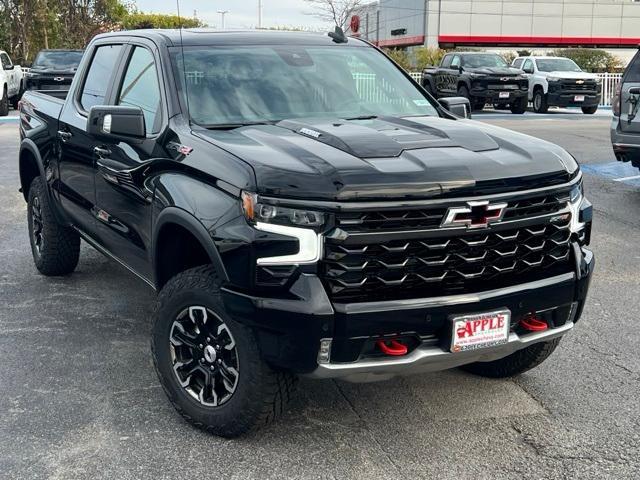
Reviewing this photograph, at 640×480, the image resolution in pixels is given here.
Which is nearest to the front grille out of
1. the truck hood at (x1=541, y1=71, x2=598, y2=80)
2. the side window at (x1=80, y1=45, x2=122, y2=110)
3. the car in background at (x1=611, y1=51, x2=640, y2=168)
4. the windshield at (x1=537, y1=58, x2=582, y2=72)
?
the side window at (x1=80, y1=45, x2=122, y2=110)

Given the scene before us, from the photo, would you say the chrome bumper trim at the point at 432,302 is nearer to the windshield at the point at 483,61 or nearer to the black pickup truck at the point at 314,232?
the black pickup truck at the point at 314,232

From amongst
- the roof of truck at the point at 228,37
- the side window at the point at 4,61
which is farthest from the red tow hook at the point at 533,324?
the side window at the point at 4,61

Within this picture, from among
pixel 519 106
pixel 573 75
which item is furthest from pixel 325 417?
pixel 573 75

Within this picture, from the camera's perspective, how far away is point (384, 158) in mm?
3533

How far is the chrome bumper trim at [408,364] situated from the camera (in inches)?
131

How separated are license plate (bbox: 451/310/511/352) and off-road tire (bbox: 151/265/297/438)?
0.73m

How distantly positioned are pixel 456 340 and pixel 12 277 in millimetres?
4264

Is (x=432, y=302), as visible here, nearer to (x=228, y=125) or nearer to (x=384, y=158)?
(x=384, y=158)

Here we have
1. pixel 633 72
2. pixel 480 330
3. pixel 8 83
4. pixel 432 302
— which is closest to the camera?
pixel 432 302

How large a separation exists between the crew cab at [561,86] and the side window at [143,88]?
2075 cm

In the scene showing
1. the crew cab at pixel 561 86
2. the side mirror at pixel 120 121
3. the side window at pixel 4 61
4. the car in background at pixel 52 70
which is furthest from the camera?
the crew cab at pixel 561 86

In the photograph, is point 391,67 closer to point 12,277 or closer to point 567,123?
point 12,277

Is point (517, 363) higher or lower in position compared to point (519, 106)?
lower

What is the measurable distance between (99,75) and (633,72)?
6321mm
